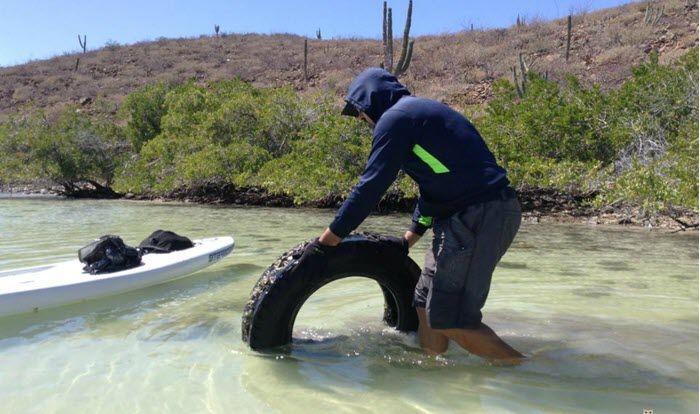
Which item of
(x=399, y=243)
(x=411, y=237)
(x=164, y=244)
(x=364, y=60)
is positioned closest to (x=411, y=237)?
(x=411, y=237)

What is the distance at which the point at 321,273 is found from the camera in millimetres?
3908

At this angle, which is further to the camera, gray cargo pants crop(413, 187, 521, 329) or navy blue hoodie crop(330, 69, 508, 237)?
gray cargo pants crop(413, 187, 521, 329)

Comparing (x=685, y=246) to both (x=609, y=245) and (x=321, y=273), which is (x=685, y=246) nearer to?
(x=609, y=245)

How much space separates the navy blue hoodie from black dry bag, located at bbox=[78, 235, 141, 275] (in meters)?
3.54

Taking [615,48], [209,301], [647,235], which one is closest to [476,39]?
[615,48]

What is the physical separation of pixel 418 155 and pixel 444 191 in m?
0.27

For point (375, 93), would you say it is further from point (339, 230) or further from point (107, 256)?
point (107, 256)

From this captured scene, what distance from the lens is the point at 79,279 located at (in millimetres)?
5555

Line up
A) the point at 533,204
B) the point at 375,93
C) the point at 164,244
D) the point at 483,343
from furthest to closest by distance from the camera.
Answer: the point at 533,204 < the point at 164,244 < the point at 483,343 < the point at 375,93

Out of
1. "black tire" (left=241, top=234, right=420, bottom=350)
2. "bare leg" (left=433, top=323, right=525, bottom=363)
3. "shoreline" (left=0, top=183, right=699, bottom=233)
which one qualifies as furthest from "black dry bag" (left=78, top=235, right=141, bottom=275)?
"shoreline" (left=0, top=183, right=699, bottom=233)

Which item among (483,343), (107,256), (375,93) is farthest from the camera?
(107,256)

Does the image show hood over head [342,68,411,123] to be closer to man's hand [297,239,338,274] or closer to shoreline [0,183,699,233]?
man's hand [297,239,338,274]

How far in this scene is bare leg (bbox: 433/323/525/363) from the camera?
347 cm

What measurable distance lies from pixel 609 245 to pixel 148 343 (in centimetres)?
808
